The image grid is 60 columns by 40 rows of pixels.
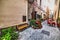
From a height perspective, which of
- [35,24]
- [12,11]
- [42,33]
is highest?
[12,11]

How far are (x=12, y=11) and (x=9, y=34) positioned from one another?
0.80ft

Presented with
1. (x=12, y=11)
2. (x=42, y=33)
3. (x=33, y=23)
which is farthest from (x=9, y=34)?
(x=42, y=33)

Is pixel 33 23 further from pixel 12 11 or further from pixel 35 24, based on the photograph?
pixel 12 11

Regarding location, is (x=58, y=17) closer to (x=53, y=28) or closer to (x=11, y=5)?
(x=53, y=28)

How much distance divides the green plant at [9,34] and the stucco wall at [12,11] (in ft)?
0.17

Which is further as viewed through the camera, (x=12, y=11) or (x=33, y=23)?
(x=33, y=23)

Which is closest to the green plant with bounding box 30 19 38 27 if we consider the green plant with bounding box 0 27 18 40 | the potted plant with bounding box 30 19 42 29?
the potted plant with bounding box 30 19 42 29

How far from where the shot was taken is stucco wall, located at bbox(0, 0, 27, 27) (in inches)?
48.8

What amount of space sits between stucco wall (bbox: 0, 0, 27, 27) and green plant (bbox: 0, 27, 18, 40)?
0.05m

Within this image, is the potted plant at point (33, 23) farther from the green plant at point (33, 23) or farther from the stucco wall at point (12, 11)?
the stucco wall at point (12, 11)

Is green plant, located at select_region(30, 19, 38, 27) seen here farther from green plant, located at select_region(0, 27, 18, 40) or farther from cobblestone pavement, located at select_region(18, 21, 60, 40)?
green plant, located at select_region(0, 27, 18, 40)

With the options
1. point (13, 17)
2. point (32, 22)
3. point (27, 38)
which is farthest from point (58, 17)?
point (13, 17)

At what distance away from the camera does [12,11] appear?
135cm

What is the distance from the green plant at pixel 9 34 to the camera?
48.9 inches
